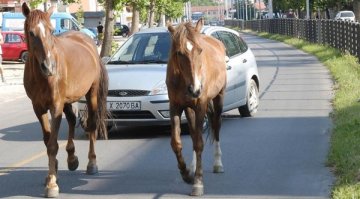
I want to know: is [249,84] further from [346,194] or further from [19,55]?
[19,55]

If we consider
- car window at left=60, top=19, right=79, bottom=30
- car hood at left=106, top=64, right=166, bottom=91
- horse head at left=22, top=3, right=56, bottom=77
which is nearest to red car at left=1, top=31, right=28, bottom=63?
car window at left=60, top=19, right=79, bottom=30

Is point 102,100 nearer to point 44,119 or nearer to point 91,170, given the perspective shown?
point 91,170

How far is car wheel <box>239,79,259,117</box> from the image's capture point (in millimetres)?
15332

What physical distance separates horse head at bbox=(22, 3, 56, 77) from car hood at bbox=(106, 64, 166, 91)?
4.21 meters

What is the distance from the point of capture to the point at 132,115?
12945mm

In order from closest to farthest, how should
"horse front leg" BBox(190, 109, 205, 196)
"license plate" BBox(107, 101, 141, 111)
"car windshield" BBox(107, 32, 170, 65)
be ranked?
"horse front leg" BBox(190, 109, 205, 196), "license plate" BBox(107, 101, 141, 111), "car windshield" BBox(107, 32, 170, 65)

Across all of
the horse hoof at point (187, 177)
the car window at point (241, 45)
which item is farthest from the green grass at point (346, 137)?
the car window at point (241, 45)

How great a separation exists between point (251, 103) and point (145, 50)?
2.51m

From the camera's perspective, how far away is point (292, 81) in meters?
24.0

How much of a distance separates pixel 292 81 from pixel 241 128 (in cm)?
1025

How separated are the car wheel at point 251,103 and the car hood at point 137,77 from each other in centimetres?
250

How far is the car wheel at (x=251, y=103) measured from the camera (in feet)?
50.3

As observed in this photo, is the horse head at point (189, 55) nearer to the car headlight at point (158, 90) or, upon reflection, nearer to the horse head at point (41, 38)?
the horse head at point (41, 38)

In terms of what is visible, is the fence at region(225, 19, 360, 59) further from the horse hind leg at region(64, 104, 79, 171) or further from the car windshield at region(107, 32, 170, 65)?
the horse hind leg at region(64, 104, 79, 171)
